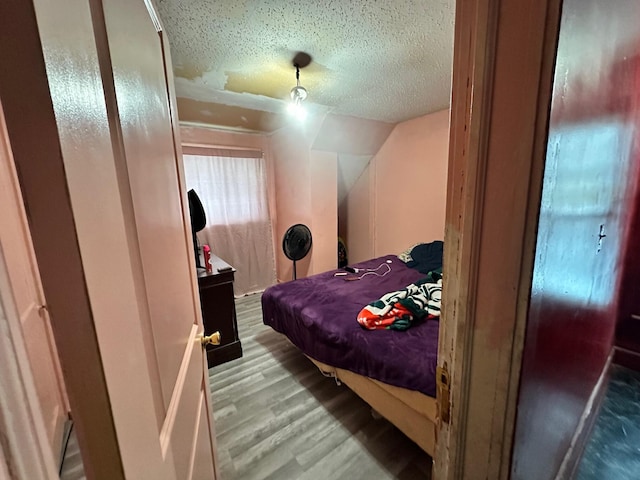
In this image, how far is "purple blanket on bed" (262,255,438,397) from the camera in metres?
1.42

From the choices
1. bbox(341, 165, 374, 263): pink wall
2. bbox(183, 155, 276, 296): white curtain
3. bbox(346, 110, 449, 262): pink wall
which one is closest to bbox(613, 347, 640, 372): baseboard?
bbox(346, 110, 449, 262): pink wall

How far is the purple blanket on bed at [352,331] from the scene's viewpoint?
1.42m

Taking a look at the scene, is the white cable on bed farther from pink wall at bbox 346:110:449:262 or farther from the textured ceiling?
the textured ceiling

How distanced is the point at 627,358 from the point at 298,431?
101 inches

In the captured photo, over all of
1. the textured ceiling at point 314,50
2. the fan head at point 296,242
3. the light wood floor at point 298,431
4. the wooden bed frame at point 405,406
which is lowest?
the light wood floor at point 298,431

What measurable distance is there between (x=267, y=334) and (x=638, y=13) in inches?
125

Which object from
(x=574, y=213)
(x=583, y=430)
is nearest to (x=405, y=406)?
(x=583, y=430)

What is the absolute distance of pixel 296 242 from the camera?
133 inches

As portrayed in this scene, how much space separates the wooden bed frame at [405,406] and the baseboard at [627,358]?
186 cm

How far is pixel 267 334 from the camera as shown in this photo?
2.85 metres

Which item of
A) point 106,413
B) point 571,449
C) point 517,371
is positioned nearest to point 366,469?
point 571,449

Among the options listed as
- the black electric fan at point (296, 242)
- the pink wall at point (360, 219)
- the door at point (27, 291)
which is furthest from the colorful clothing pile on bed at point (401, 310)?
the pink wall at point (360, 219)

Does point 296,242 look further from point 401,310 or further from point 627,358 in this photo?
point 627,358

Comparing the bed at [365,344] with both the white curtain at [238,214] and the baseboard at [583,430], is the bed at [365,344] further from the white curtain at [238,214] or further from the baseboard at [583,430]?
the white curtain at [238,214]
